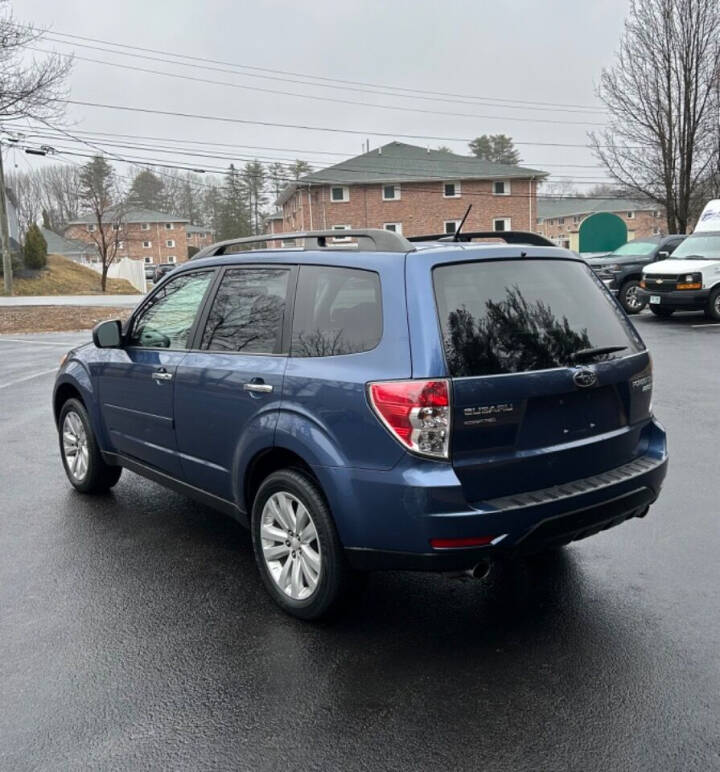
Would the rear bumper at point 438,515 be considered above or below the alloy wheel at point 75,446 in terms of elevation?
above

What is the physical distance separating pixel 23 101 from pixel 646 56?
23708mm

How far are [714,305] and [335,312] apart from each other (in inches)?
610

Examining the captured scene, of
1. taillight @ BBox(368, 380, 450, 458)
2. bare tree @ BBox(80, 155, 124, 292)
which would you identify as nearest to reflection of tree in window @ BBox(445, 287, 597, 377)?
taillight @ BBox(368, 380, 450, 458)

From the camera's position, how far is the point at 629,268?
752 inches

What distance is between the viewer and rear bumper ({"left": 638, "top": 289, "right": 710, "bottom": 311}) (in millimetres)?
16484

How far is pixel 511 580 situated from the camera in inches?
164

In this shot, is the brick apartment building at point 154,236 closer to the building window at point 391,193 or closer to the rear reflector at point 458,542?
the building window at point 391,193

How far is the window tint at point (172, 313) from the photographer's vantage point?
4602 mm

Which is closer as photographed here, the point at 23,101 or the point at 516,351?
the point at 516,351

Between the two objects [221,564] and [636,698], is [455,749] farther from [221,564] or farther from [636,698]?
[221,564]

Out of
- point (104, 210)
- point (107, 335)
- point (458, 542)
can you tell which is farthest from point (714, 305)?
point (104, 210)

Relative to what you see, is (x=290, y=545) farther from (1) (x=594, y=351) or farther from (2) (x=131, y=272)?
(2) (x=131, y=272)

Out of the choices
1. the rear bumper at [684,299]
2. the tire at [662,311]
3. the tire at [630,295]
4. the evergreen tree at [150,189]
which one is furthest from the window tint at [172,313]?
the evergreen tree at [150,189]

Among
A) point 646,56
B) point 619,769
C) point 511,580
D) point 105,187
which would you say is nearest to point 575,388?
point 511,580
